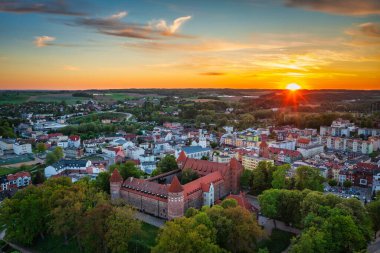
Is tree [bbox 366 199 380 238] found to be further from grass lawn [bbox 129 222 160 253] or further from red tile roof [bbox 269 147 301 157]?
red tile roof [bbox 269 147 301 157]

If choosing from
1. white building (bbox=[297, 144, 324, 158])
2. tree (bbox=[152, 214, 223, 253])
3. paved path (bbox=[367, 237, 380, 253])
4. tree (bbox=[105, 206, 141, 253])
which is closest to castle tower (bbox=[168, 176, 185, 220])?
tree (bbox=[105, 206, 141, 253])

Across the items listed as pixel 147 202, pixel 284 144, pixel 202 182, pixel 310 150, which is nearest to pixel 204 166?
pixel 202 182

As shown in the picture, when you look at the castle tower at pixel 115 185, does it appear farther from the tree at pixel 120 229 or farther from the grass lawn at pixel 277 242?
the grass lawn at pixel 277 242

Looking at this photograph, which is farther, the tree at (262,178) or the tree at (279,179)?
the tree at (262,178)

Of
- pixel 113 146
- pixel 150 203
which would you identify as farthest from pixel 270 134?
pixel 150 203

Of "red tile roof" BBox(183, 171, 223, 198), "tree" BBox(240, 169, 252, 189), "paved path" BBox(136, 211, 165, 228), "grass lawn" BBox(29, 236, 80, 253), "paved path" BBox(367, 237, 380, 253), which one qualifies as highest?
"red tile roof" BBox(183, 171, 223, 198)

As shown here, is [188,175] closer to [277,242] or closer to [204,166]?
[204,166]

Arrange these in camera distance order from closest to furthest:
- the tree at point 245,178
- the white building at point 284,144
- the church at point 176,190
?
the church at point 176,190
the tree at point 245,178
the white building at point 284,144

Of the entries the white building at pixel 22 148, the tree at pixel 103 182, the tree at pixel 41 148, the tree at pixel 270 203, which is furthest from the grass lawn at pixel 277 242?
the white building at pixel 22 148
